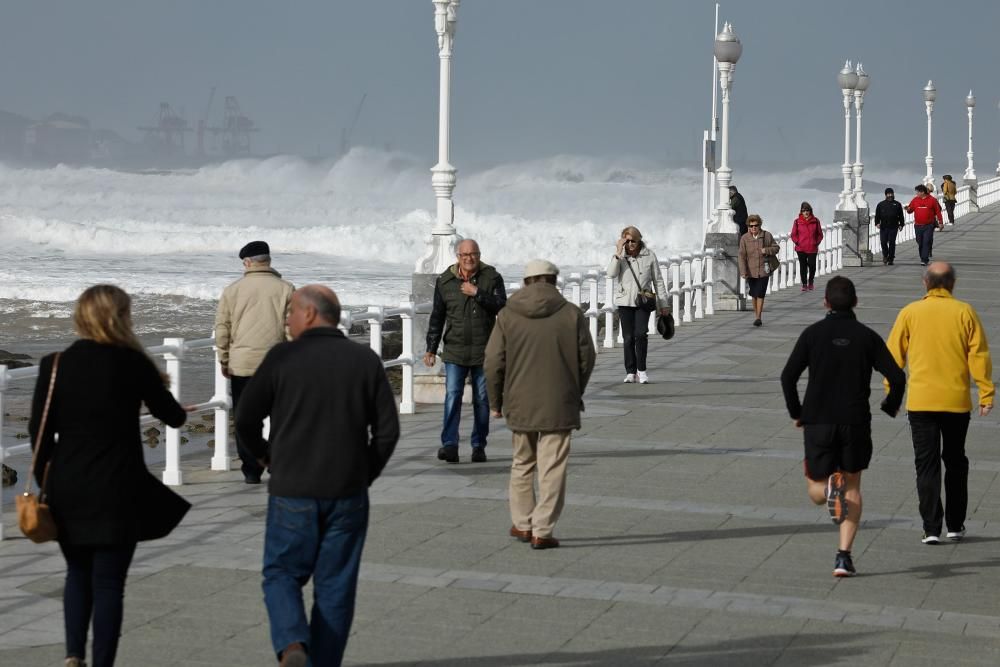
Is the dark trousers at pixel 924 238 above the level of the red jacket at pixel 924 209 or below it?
below

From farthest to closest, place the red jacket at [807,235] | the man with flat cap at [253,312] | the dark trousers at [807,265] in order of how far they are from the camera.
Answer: the dark trousers at [807,265], the red jacket at [807,235], the man with flat cap at [253,312]

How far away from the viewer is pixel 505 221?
88.2 m

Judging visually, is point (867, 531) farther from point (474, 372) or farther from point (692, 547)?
point (474, 372)

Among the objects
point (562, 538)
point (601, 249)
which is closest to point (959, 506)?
point (562, 538)

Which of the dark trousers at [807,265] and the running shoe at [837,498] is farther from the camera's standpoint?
the dark trousers at [807,265]

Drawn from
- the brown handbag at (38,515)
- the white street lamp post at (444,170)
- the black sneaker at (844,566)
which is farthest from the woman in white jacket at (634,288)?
the brown handbag at (38,515)

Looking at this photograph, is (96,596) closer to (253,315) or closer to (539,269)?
(539,269)

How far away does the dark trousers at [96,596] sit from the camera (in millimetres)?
6004

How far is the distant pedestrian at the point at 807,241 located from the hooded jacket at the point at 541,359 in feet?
71.2

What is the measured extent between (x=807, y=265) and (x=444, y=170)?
15.9 metres

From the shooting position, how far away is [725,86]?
2802 cm

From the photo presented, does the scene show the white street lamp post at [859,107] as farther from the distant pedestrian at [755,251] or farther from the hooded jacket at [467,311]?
the hooded jacket at [467,311]

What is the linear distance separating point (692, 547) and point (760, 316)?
1541 centimetres

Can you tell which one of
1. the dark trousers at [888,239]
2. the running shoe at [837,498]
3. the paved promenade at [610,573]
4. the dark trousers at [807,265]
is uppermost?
the dark trousers at [888,239]
